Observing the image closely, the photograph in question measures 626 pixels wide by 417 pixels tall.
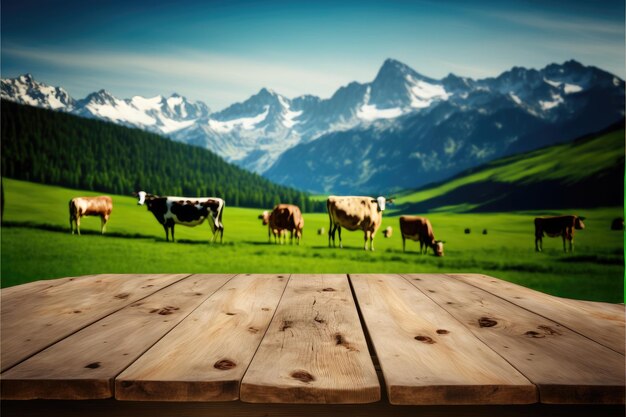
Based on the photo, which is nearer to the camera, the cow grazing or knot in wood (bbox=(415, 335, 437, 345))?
knot in wood (bbox=(415, 335, 437, 345))

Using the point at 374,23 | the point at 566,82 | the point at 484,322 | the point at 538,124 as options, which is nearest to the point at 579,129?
the point at 566,82

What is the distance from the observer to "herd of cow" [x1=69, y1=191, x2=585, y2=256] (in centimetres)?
723

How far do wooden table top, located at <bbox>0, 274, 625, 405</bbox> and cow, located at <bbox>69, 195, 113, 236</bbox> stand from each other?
219 inches

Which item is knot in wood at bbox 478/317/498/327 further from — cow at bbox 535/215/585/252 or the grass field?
cow at bbox 535/215/585/252

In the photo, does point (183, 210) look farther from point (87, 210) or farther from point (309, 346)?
point (309, 346)

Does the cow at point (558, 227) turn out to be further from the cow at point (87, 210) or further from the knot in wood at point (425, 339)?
the cow at point (87, 210)

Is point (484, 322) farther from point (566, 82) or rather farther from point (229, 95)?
point (566, 82)

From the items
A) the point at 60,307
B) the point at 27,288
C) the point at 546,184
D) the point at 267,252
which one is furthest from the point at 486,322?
the point at 546,184

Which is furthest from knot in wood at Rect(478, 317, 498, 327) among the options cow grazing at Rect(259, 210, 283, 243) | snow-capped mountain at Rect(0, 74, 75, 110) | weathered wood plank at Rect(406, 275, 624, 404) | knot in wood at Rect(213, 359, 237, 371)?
snow-capped mountain at Rect(0, 74, 75, 110)

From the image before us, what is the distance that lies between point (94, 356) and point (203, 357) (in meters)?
0.29

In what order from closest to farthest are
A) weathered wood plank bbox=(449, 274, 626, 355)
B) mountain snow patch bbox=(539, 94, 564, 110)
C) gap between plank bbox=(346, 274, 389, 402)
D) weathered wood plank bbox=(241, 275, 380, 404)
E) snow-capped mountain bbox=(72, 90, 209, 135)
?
weathered wood plank bbox=(241, 275, 380, 404), gap between plank bbox=(346, 274, 389, 402), weathered wood plank bbox=(449, 274, 626, 355), snow-capped mountain bbox=(72, 90, 209, 135), mountain snow patch bbox=(539, 94, 564, 110)

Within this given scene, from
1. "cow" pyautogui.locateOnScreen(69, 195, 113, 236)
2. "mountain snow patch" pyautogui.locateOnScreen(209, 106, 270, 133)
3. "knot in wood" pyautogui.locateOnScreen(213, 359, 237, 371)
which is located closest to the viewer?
"knot in wood" pyautogui.locateOnScreen(213, 359, 237, 371)

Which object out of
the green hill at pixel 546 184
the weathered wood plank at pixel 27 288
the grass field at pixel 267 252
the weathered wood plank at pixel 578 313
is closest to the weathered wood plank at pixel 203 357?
the weathered wood plank at pixel 27 288

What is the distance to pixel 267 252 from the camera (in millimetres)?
7121
